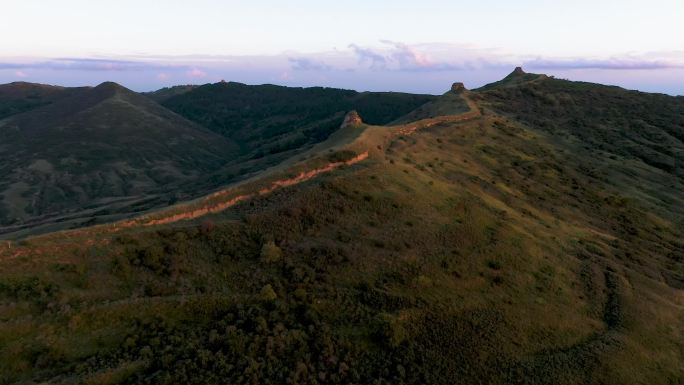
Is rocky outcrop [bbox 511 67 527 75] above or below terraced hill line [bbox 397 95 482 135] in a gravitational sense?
above

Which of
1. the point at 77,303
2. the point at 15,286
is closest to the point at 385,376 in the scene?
the point at 77,303

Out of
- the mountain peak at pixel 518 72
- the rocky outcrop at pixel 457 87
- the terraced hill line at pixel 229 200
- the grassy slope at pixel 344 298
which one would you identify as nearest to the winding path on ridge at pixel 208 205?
the terraced hill line at pixel 229 200

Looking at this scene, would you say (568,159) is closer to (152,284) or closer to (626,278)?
(626,278)

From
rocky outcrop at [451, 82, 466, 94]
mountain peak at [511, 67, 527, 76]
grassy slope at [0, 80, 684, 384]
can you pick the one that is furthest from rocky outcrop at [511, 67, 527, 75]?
grassy slope at [0, 80, 684, 384]

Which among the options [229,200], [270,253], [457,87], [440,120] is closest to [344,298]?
[270,253]

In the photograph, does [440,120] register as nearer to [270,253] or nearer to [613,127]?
[613,127]

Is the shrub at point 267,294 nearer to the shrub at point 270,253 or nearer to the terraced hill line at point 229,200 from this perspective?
the shrub at point 270,253

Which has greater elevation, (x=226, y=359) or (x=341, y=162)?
(x=341, y=162)

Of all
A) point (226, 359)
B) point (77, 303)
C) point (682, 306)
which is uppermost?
point (77, 303)

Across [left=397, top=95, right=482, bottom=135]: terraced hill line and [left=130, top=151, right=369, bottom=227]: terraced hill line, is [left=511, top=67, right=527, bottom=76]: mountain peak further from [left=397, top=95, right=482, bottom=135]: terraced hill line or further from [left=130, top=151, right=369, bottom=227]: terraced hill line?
[left=130, top=151, right=369, bottom=227]: terraced hill line
